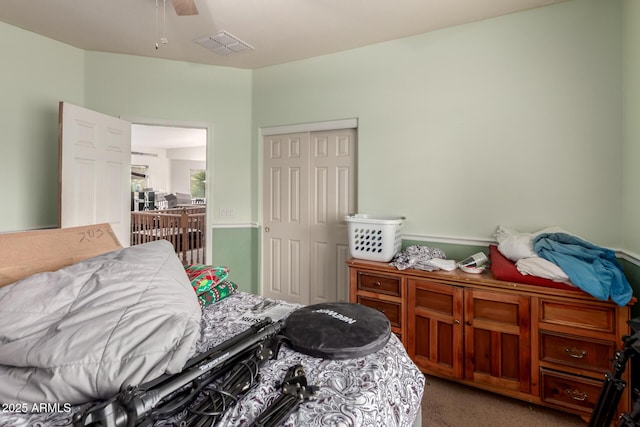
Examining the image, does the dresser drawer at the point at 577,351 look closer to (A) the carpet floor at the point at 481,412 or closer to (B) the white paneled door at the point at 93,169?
(A) the carpet floor at the point at 481,412

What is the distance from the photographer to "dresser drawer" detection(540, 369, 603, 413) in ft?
5.80

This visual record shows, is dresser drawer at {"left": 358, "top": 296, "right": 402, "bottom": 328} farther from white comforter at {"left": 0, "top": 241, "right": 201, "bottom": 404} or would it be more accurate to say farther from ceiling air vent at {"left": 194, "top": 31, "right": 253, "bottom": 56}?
ceiling air vent at {"left": 194, "top": 31, "right": 253, "bottom": 56}

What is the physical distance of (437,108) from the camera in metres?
2.63

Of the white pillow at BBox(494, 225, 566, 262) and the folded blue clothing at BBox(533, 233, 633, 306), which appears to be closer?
the folded blue clothing at BBox(533, 233, 633, 306)

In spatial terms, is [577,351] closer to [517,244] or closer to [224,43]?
[517,244]

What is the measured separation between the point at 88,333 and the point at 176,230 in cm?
464

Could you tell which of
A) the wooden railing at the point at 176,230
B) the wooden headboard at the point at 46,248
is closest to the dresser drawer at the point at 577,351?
the wooden headboard at the point at 46,248

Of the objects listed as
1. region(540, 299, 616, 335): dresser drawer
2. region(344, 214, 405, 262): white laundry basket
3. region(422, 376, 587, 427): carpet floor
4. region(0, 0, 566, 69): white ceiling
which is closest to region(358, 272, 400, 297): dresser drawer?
region(344, 214, 405, 262): white laundry basket

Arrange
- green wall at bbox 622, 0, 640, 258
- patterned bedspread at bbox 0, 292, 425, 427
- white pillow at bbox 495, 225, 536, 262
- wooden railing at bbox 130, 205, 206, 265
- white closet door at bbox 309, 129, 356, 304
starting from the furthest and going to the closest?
1. wooden railing at bbox 130, 205, 206, 265
2. white closet door at bbox 309, 129, 356, 304
3. white pillow at bbox 495, 225, 536, 262
4. green wall at bbox 622, 0, 640, 258
5. patterned bedspread at bbox 0, 292, 425, 427

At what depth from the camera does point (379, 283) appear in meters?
2.42

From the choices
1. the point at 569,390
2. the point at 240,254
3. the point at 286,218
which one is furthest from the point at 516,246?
the point at 240,254

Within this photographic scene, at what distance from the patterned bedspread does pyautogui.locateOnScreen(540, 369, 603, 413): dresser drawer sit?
125cm

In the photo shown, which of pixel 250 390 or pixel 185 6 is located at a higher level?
pixel 185 6

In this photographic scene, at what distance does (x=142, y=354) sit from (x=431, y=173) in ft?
8.03
